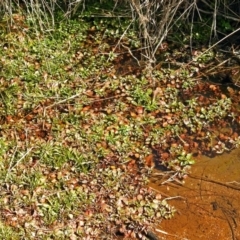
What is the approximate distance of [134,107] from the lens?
491 centimetres

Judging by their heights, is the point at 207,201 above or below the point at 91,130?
below

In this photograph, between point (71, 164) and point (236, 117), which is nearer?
point (71, 164)

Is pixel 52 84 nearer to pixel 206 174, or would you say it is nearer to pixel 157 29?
pixel 157 29

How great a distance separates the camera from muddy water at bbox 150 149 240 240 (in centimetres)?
396

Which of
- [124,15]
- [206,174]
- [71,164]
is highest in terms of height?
[124,15]

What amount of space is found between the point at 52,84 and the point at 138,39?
1.22 meters

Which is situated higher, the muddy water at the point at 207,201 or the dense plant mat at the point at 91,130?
the dense plant mat at the point at 91,130

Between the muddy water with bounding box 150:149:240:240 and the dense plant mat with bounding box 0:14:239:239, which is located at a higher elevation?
the dense plant mat with bounding box 0:14:239:239

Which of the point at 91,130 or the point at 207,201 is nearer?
the point at 207,201

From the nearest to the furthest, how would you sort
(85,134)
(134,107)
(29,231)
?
(29,231), (85,134), (134,107)

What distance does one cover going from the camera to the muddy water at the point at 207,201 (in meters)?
3.96

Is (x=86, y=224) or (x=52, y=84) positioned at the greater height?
(x=52, y=84)

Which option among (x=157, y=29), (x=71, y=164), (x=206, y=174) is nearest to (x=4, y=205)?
(x=71, y=164)

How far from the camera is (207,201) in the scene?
418 cm
